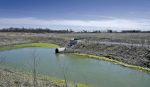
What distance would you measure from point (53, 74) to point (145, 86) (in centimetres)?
1010

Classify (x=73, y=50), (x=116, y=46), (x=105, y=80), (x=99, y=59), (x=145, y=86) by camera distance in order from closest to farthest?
(x=145, y=86)
(x=105, y=80)
(x=99, y=59)
(x=116, y=46)
(x=73, y=50)

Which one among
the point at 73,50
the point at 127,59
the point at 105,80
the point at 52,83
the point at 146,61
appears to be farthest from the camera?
the point at 73,50

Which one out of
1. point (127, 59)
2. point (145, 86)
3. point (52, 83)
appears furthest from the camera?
point (127, 59)

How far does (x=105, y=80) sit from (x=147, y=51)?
51.0ft

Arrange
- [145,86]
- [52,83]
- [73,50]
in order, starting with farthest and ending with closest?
1. [73,50]
2. [145,86]
3. [52,83]

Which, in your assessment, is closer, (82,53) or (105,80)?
(105,80)

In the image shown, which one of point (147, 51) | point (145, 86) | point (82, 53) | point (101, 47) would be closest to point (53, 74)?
point (145, 86)

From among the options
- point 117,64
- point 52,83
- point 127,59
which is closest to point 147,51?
point 127,59

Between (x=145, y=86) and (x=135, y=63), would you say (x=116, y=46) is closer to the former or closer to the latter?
(x=135, y=63)

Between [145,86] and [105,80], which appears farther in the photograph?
[105,80]

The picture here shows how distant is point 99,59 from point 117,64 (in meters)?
5.87

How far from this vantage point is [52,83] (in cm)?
2042

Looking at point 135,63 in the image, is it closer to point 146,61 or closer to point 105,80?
point 146,61

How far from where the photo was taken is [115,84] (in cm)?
2219
